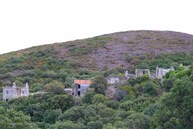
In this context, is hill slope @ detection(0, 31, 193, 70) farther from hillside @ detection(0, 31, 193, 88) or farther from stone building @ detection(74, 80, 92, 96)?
stone building @ detection(74, 80, 92, 96)

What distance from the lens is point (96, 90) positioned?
59812 millimetres

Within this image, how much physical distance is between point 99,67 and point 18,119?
57.9 metres

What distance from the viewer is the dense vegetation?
118 feet

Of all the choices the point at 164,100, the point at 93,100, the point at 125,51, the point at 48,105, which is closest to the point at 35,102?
the point at 48,105

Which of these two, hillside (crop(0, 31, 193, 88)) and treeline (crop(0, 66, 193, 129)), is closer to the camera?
treeline (crop(0, 66, 193, 129))

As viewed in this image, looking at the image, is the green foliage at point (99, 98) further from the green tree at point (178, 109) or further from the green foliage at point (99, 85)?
the green tree at point (178, 109)

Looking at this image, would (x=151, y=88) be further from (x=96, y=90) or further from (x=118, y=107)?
(x=96, y=90)

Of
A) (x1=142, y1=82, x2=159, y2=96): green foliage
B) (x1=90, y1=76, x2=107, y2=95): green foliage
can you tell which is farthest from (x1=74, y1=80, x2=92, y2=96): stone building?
(x1=142, y1=82, x2=159, y2=96): green foliage

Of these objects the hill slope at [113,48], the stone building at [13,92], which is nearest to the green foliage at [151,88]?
the stone building at [13,92]

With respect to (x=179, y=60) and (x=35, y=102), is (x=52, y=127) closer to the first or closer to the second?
(x=35, y=102)

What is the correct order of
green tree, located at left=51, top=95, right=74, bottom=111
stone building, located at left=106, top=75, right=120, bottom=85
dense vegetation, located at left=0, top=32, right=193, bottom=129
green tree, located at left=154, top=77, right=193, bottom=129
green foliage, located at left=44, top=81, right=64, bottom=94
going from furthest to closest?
stone building, located at left=106, top=75, right=120, bottom=85 → green foliage, located at left=44, top=81, right=64, bottom=94 → green tree, located at left=51, top=95, right=74, bottom=111 → dense vegetation, located at left=0, top=32, right=193, bottom=129 → green tree, located at left=154, top=77, right=193, bottom=129

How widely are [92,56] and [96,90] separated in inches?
1623

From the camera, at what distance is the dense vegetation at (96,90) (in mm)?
35938

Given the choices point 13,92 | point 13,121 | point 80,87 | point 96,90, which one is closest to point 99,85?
point 96,90
